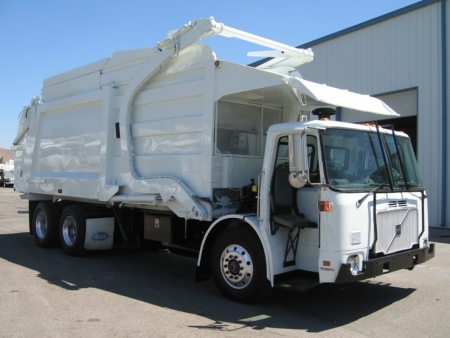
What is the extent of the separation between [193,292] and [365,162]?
9.92 feet

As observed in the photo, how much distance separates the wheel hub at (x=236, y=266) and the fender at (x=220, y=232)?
33 cm

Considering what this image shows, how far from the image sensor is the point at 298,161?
5238mm

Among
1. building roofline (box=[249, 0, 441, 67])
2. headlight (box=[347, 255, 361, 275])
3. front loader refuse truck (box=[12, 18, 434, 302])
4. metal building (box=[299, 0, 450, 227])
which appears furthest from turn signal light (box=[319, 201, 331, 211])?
building roofline (box=[249, 0, 441, 67])

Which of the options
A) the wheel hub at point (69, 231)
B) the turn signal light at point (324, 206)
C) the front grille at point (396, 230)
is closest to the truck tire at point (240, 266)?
the turn signal light at point (324, 206)

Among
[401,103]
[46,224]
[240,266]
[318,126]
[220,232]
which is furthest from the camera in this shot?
[401,103]

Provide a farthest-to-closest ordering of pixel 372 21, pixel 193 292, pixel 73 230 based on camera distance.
Result: pixel 372 21, pixel 73 230, pixel 193 292

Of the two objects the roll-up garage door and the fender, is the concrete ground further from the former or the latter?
the roll-up garage door

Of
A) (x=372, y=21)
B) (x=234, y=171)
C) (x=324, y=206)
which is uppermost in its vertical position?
(x=372, y=21)

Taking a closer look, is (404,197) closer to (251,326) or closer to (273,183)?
(273,183)

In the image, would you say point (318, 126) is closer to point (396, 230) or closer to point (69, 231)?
point (396, 230)

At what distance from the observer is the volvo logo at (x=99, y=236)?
29.1 feet

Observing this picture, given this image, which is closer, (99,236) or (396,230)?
(396,230)

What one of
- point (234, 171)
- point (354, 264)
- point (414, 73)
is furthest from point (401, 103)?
point (354, 264)

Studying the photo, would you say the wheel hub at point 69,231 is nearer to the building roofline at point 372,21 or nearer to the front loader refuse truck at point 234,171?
the front loader refuse truck at point 234,171
